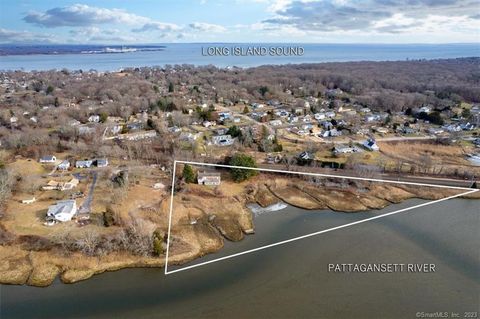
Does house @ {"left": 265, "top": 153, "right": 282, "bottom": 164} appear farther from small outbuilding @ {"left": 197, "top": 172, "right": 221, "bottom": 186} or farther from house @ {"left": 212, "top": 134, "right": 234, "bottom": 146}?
small outbuilding @ {"left": 197, "top": 172, "right": 221, "bottom": 186}

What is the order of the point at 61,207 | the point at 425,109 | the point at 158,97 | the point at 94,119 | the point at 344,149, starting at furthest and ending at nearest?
the point at 158,97, the point at 425,109, the point at 94,119, the point at 344,149, the point at 61,207

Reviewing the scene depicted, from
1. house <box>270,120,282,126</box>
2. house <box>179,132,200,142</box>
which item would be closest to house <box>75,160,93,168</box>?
house <box>179,132,200,142</box>

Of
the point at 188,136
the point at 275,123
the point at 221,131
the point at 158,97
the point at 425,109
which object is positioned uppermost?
the point at 158,97

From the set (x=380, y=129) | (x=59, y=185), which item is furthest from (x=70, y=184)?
(x=380, y=129)

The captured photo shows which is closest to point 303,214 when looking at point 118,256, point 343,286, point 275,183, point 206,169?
point 275,183

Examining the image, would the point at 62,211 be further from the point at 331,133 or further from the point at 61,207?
the point at 331,133

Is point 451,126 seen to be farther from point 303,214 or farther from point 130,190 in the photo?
point 130,190
